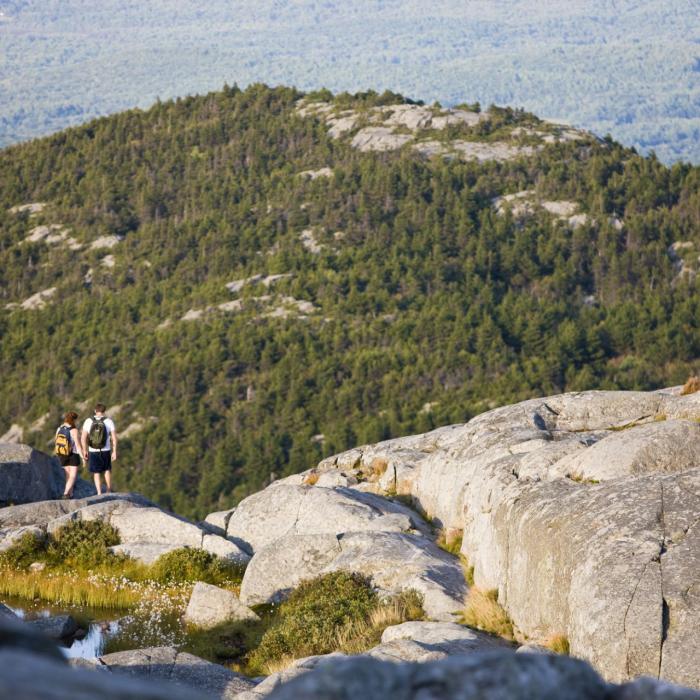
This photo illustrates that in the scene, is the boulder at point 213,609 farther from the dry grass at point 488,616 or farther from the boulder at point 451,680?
the boulder at point 451,680

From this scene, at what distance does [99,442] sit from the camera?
2767 centimetres

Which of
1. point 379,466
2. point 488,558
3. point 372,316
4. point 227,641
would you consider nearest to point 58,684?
point 488,558

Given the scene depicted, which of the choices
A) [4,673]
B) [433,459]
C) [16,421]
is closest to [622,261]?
[16,421]

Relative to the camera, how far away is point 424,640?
1480cm

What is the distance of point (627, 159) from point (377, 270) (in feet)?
177

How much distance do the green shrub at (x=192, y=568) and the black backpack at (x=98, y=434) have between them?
5787mm

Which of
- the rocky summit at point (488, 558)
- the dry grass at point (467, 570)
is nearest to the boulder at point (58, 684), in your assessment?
the rocky summit at point (488, 558)

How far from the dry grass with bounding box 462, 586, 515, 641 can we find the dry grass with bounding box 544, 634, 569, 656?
4.65 feet

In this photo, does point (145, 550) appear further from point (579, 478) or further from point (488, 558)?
point (579, 478)

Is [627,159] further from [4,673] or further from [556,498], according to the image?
[4,673]

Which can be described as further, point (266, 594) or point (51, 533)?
point (51, 533)

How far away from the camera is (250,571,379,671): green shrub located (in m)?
16.4

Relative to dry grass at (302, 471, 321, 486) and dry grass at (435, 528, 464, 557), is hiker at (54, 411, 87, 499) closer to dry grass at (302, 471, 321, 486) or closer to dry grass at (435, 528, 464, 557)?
dry grass at (302, 471, 321, 486)

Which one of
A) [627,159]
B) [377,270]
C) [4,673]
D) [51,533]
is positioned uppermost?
[4,673]
